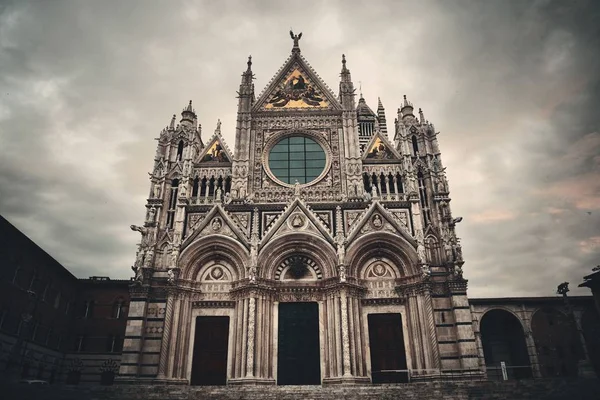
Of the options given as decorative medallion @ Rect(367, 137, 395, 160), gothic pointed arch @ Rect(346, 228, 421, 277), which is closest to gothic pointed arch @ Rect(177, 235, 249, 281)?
gothic pointed arch @ Rect(346, 228, 421, 277)

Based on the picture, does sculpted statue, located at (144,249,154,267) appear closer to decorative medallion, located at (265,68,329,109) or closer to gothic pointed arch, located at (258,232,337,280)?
gothic pointed arch, located at (258,232,337,280)

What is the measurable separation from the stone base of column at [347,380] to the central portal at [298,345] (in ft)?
3.71

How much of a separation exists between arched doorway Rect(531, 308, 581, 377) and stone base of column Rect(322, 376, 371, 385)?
14.7m

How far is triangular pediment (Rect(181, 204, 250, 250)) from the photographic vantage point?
2381 centimetres

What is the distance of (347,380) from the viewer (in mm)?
20031

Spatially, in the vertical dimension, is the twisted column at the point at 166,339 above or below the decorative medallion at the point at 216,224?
below

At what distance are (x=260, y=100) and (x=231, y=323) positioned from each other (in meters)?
15.1

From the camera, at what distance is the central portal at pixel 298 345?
21500 millimetres

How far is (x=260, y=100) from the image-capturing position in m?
29.0

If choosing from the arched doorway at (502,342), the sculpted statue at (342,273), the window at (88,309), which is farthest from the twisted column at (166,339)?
the arched doorway at (502,342)

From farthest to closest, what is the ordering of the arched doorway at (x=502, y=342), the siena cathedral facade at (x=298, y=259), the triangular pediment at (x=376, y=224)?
the arched doorway at (x=502, y=342) < the triangular pediment at (x=376, y=224) < the siena cathedral facade at (x=298, y=259)

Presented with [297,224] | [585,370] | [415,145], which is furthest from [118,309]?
[585,370]

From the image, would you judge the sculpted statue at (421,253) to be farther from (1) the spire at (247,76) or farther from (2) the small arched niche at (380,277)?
(1) the spire at (247,76)

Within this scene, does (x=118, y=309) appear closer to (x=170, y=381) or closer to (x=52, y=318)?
(x=52, y=318)
